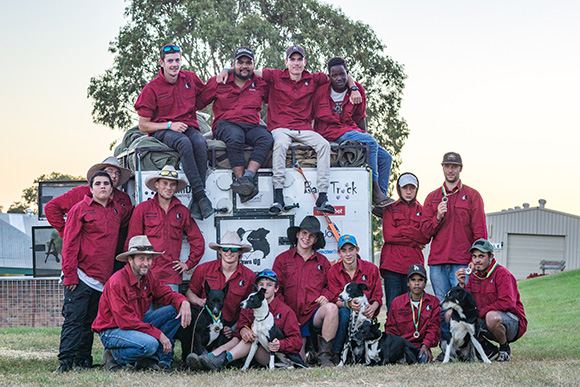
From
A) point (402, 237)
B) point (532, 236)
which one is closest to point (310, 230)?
point (402, 237)

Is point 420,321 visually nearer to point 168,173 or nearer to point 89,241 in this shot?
point 168,173

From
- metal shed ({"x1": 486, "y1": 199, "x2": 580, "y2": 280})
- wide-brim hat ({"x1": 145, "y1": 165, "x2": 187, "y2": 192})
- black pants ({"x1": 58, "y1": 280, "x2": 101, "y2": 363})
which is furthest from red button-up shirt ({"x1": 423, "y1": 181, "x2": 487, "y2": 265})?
metal shed ({"x1": 486, "y1": 199, "x2": 580, "y2": 280})

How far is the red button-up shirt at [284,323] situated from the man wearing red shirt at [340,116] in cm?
194

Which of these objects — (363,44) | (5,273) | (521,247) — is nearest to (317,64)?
(363,44)

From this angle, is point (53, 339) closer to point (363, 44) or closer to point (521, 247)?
point (363, 44)

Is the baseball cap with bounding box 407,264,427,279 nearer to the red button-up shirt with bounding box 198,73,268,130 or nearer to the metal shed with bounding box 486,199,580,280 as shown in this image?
the red button-up shirt with bounding box 198,73,268,130

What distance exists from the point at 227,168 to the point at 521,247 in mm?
34306

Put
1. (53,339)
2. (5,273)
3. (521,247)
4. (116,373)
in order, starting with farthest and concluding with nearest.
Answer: (521,247) < (5,273) < (53,339) < (116,373)

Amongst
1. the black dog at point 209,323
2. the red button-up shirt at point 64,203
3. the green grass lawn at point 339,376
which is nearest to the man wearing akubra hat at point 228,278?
the black dog at point 209,323

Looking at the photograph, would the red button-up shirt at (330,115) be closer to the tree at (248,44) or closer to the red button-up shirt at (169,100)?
the red button-up shirt at (169,100)

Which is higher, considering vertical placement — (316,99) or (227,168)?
(316,99)

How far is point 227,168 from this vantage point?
27.4 feet

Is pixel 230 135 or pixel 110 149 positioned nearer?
pixel 230 135

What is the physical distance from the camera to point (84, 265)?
296 inches
